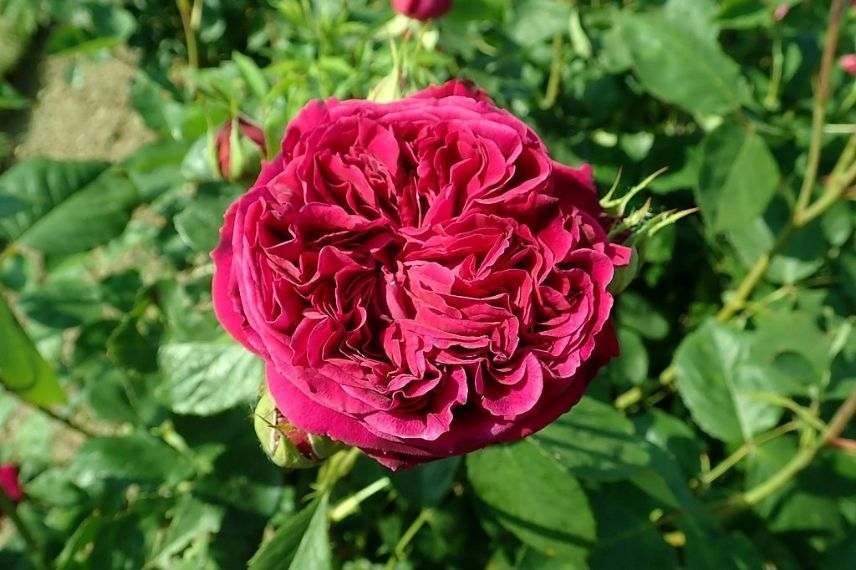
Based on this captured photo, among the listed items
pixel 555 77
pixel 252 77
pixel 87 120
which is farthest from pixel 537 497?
pixel 87 120

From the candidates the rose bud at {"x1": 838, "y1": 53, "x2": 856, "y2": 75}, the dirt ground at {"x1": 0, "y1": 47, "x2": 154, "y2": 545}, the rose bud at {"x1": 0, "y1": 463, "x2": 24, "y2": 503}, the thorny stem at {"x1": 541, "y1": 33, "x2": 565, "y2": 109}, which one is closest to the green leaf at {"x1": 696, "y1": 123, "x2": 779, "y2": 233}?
the thorny stem at {"x1": 541, "y1": 33, "x2": 565, "y2": 109}

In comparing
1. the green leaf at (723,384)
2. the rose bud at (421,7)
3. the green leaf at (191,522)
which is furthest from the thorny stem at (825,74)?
the green leaf at (191,522)

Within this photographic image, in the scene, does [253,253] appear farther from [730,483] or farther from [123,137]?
[123,137]

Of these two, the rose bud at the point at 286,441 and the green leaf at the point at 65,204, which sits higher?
the rose bud at the point at 286,441

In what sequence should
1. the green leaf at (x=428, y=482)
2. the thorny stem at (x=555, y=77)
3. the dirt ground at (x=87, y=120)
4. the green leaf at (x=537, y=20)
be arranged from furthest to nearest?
the dirt ground at (x=87, y=120) → the thorny stem at (x=555, y=77) → the green leaf at (x=537, y=20) → the green leaf at (x=428, y=482)

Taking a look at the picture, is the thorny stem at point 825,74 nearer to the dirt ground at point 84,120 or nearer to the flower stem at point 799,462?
the flower stem at point 799,462

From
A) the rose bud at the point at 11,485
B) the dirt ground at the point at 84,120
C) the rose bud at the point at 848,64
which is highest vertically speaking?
the rose bud at the point at 848,64

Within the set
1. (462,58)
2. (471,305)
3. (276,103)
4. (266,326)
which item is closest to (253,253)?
(266,326)
